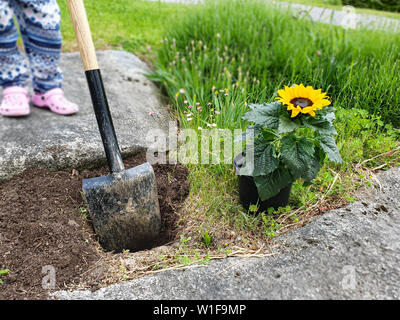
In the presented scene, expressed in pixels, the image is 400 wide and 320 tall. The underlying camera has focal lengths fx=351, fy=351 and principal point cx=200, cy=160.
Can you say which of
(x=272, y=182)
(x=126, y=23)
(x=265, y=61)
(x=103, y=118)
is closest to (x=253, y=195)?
(x=272, y=182)

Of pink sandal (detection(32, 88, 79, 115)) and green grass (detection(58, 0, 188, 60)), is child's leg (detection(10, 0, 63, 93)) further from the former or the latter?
green grass (detection(58, 0, 188, 60))

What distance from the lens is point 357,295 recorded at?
1218 mm

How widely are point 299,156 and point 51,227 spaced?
1.14 meters

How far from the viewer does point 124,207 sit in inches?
64.0

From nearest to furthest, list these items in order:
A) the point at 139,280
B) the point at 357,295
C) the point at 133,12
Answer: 1. the point at 357,295
2. the point at 139,280
3. the point at 133,12

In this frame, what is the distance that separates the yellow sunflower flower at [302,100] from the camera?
1373 millimetres

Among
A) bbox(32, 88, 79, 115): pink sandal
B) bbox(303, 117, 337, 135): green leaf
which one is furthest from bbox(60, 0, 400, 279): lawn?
bbox(32, 88, 79, 115): pink sandal

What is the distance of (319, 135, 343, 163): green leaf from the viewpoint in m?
1.44

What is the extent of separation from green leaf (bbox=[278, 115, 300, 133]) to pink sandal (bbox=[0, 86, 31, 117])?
1686 mm

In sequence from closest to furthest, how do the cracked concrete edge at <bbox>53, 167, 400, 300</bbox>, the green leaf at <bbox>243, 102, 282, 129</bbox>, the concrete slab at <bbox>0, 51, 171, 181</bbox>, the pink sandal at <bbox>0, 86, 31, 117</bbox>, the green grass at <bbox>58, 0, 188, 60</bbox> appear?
1. the cracked concrete edge at <bbox>53, 167, 400, 300</bbox>
2. the green leaf at <bbox>243, 102, 282, 129</bbox>
3. the concrete slab at <bbox>0, 51, 171, 181</bbox>
4. the pink sandal at <bbox>0, 86, 31, 117</bbox>
5. the green grass at <bbox>58, 0, 188, 60</bbox>

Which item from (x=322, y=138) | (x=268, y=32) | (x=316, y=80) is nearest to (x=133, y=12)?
(x=268, y=32)

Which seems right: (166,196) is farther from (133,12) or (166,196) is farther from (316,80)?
(133,12)
